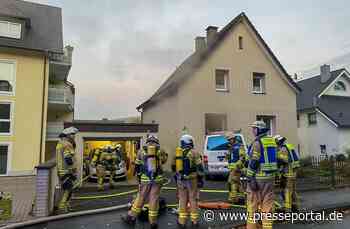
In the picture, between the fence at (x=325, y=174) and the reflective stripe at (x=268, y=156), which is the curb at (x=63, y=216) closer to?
the reflective stripe at (x=268, y=156)

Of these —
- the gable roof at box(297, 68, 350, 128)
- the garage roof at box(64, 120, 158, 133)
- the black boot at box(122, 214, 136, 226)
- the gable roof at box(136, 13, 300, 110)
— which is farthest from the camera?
the gable roof at box(297, 68, 350, 128)

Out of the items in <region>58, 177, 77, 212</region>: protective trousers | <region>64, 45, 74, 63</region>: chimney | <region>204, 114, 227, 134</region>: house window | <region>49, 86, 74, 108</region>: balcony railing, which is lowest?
<region>58, 177, 77, 212</region>: protective trousers

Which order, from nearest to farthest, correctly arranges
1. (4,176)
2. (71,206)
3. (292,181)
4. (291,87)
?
(292,181) → (71,206) → (4,176) → (291,87)

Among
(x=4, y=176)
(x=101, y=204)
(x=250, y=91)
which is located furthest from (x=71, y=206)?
(x=250, y=91)

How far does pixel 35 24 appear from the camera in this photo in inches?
804

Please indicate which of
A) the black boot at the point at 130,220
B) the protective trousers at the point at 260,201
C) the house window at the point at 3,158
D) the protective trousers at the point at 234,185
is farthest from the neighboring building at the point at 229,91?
the protective trousers at the point at 260,201

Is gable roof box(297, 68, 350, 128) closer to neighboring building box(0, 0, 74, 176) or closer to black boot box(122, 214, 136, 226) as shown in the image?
neighboring building box(0, 0, 74, 176)

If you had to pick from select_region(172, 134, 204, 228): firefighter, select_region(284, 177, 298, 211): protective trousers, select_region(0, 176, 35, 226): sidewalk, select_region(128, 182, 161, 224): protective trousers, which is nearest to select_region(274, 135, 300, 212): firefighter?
select_region(284, 177, 298, 211): protective trousers

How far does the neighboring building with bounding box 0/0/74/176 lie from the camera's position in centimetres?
1742

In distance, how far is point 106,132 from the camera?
1390 cm

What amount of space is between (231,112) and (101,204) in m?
12.0

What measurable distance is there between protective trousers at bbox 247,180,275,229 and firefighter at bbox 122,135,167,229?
1837 mm

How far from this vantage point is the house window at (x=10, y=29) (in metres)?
18.4

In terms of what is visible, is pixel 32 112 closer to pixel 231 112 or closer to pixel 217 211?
pixel 231 112
